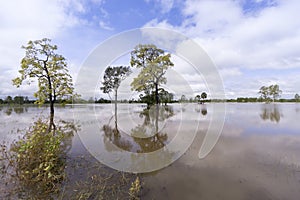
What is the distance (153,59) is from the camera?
827 inches

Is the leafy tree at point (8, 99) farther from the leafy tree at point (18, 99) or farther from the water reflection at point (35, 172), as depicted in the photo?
the water reflection at point (35, 172)

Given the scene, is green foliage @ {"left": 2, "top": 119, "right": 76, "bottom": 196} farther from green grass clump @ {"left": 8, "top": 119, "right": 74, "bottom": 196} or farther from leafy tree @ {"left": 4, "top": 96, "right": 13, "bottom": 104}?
leafy tree @ {"left": 4, "top": 96, "right": 13, "bottom": 104}

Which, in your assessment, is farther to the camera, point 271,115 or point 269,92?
point 269,92

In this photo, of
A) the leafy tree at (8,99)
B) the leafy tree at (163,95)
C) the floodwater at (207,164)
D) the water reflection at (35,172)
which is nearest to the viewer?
the water reflection at (35,172)

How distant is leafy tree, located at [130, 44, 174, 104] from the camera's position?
18.8m

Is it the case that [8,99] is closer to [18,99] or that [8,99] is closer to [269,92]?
[18,99]

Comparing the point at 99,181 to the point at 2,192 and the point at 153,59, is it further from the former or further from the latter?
the point at 153,59

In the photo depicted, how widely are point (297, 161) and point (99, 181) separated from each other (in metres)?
5.87

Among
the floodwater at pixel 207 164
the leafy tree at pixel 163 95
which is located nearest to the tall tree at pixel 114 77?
the leafy tree at pixel 163 95

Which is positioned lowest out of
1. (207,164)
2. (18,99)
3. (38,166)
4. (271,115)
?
(207,164)

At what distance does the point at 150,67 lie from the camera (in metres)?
19.1

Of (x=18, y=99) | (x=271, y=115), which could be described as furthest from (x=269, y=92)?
(x=18, y=99)

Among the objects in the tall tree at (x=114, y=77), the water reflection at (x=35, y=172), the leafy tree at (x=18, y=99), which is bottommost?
the water reflection at (x=35, y=172)

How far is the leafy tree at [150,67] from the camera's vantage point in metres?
18.8
